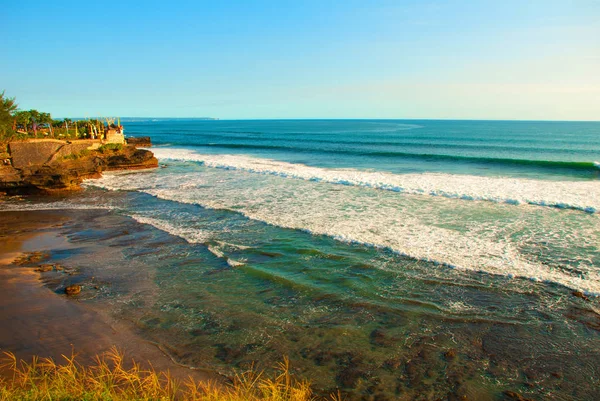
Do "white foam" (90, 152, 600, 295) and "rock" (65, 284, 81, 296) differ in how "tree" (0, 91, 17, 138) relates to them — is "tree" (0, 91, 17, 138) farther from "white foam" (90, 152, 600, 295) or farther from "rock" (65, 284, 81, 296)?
"rock" (65, 284, 81, 296)

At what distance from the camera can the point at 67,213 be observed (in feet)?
47.4

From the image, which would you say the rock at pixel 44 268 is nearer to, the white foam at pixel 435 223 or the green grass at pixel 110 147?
the white foam at pixel 435 223

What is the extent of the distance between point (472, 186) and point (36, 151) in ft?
79.7

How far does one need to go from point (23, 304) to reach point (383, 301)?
685cm

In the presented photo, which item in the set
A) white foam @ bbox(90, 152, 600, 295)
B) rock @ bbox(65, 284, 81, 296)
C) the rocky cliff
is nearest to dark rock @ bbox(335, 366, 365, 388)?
white foam @ bbox(90, 152, 600, 295)

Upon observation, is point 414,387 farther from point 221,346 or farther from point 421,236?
point 421,236

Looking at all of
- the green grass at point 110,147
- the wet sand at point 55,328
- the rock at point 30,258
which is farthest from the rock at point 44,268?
the green grass at point 110,147

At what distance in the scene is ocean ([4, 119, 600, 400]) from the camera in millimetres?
5359

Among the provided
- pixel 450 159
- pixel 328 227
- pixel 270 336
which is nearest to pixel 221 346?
pixel 270 336

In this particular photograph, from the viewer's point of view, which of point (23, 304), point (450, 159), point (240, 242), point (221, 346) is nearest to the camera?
point (221, 346)

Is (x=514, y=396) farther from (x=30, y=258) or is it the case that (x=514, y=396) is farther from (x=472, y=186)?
(x=472, y=186)

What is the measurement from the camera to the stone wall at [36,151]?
21250 millimetres

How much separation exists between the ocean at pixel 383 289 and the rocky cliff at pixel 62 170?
232 cm

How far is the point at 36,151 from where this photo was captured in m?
22.1
